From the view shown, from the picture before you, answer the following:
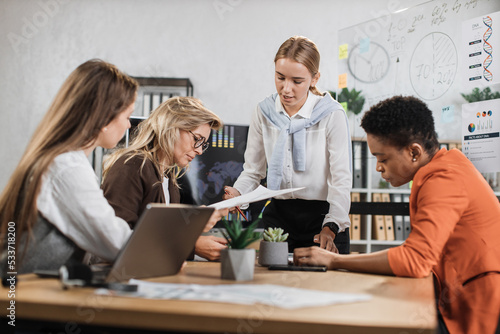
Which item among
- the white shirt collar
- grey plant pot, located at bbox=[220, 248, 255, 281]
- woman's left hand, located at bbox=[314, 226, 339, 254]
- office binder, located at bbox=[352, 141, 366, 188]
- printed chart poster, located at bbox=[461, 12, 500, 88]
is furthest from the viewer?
office binder, located at bbox=[352, 141, 366, 188]

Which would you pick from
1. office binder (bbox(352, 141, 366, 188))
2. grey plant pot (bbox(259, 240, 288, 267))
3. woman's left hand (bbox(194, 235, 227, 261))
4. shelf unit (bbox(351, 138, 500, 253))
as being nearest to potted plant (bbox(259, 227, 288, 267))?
grey plant pot (bbox(259, 240, 288, 267))

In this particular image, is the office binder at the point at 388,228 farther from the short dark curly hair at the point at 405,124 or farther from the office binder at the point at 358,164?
the short dark curly hair at the point at 405,124

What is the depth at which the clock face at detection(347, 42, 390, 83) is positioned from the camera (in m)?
3.11

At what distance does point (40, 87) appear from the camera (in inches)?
184

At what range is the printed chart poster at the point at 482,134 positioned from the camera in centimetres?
234

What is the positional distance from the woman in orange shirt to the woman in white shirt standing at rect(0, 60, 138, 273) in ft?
1.93

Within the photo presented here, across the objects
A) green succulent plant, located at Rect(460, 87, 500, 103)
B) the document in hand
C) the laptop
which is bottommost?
the laptop

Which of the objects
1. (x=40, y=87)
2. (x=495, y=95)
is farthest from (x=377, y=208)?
(x=40, y=87)

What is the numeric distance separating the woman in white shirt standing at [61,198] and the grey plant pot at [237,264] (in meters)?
0.23

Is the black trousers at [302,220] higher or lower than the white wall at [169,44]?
lower

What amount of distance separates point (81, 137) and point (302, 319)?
690 millimetres

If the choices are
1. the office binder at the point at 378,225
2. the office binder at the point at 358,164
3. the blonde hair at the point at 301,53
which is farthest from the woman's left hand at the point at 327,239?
the office binder at the point at 378,225

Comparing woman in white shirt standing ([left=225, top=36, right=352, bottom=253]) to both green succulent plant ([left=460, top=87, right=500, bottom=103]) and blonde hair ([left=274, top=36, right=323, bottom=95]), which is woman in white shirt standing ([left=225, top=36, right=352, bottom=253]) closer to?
blonde hair ([left=274, top=36, right=323, bottom=95])

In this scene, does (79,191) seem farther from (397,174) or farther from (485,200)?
(485,200)
